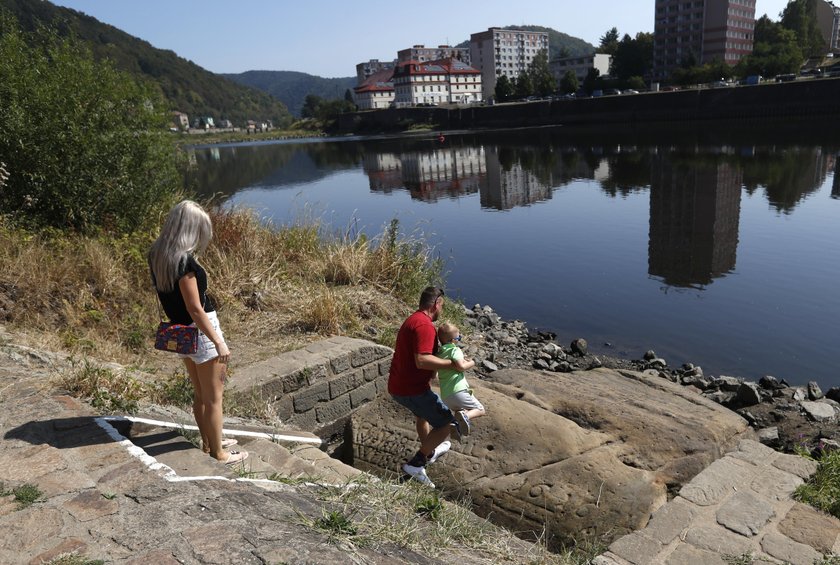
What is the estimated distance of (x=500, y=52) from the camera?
16475 cm

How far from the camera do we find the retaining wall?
6.18 meters

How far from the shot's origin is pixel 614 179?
100ft

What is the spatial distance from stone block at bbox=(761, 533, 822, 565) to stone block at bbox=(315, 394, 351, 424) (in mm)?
4135

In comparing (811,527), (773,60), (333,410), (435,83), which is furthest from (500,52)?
(811,527)

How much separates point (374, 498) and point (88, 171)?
8058 millimetres

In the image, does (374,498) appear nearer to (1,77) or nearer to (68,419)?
(68,419)

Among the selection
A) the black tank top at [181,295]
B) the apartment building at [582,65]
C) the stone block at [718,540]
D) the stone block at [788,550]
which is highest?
the apartment building at [582,65]

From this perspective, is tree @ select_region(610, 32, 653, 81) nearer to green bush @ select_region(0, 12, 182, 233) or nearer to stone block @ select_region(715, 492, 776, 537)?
green bush @ select_region(0, 12, 182, 233)

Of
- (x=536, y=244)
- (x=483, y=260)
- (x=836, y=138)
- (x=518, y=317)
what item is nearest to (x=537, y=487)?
(x=518, y=317)

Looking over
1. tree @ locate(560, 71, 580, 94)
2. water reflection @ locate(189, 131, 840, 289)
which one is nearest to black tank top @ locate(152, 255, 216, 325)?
water reflection @ locate(189, 131, 840, 289)

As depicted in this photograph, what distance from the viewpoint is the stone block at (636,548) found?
4547 millimetres

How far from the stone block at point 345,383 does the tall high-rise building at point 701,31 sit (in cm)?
11184

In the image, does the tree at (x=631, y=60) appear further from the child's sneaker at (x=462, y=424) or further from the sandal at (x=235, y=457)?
the sandal at (x=235, y=457)

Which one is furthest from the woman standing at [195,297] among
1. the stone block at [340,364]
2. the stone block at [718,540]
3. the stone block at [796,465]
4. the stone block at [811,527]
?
the stone block at [796,465]
